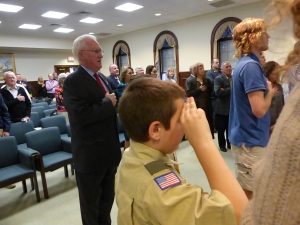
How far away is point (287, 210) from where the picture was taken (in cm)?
47

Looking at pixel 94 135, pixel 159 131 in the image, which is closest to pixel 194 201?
pixel 159 131

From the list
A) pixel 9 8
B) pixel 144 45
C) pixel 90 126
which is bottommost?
pixel 90 126

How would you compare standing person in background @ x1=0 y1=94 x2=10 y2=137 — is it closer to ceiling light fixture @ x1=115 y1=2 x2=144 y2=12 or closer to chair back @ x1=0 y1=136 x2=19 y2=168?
chair back @ x1=0 y1=136 x2=19 y2=168

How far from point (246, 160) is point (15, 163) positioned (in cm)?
267

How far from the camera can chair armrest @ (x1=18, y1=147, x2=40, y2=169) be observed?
10.0ft

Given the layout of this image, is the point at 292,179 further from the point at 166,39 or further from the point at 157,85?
the point at 166,39

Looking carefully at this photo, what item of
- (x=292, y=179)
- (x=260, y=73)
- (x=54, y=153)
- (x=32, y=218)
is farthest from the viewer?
(x=54, y=153)

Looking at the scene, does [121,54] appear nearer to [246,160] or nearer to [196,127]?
[246,160]

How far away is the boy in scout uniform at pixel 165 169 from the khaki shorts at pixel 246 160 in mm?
953

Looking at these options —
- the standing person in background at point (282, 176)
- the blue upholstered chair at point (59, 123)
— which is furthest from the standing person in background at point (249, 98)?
the blue upholstered chair at point (59, 123)

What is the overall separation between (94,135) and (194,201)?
133 cm

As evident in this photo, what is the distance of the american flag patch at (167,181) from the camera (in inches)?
31.6

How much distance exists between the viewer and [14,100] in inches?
177

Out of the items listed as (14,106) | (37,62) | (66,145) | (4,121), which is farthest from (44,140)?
(37,62)
